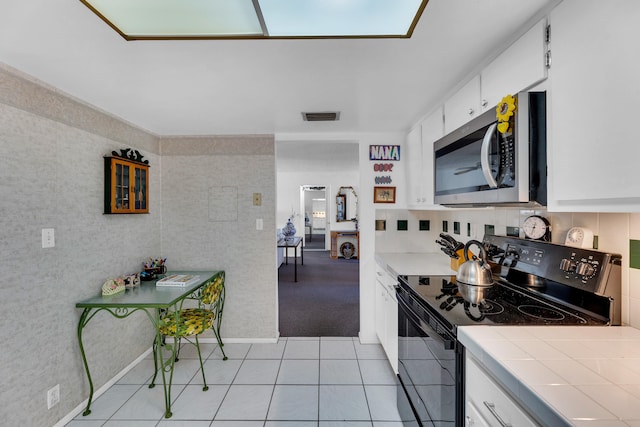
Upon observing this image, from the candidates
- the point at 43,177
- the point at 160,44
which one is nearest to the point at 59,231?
the point at 43,177

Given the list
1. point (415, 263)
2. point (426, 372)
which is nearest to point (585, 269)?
point (426, 372)

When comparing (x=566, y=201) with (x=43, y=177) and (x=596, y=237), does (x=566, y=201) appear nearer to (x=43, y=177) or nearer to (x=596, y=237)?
(x=596, y=237)

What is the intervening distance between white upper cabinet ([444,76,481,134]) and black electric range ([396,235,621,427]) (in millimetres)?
711

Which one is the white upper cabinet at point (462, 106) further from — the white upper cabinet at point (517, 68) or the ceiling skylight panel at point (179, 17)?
the ceiling skylight panel at point (179, 17)

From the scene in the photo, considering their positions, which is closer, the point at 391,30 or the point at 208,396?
the point at 391,30

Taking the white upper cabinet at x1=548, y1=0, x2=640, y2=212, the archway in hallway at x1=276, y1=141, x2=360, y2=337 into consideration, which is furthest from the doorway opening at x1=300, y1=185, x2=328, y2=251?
the white upper cabinet at x1=548, y1=0, x2=640, y2=212

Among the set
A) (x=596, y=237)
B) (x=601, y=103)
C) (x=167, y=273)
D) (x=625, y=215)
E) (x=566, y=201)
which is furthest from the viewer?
(x=167, y=273)

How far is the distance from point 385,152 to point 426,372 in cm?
193

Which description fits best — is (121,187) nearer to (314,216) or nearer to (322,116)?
(322,116)

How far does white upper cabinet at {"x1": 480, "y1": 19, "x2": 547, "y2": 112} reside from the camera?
102cm

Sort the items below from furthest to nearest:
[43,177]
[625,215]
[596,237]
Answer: [43,177]
[596,237]
[625,215]

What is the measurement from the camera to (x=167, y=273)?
104 inches

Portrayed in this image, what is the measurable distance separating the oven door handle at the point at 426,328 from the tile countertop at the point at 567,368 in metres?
0.08

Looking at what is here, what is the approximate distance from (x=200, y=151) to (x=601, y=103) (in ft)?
9.06
